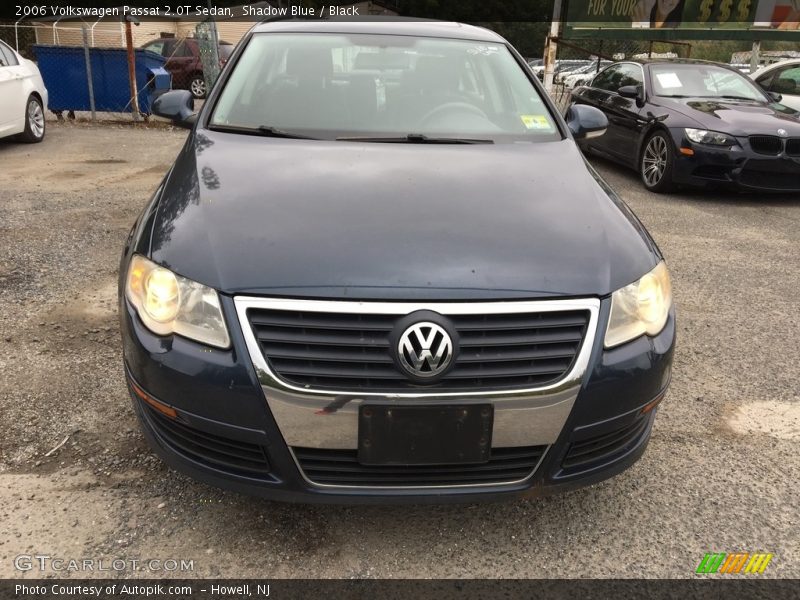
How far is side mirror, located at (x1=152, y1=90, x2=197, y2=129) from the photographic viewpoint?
135 inches

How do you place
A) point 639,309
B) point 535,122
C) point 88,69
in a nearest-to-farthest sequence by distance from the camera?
point 639,309, point 535,122, point 88,69

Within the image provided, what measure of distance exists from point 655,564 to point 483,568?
1.75 feet

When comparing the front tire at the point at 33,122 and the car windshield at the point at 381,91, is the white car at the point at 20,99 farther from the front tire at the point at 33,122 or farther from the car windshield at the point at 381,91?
the car windshield at the point at 381,91

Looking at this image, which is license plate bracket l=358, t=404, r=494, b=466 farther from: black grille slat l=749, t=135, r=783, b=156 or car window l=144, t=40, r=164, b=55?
car window l=144, t=40, r=164, b=55

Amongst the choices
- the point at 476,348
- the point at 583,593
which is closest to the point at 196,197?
the point at 476,348

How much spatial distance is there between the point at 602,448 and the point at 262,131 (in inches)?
70.0

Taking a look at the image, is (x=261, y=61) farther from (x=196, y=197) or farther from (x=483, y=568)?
(x=483, y=568)

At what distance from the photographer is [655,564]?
6.95 feet

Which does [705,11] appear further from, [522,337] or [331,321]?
[331,321]

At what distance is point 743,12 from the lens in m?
14.8

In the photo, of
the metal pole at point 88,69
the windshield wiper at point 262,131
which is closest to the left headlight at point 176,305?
the windshield wiper at point 262,131

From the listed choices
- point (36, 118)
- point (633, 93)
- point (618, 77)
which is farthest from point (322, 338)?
point (36, 118)

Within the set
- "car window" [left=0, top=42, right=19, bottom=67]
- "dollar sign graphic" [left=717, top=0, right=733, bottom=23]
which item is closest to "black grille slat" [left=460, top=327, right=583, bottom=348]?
"car window" [left=0, top=42, right=19, bottom=67]

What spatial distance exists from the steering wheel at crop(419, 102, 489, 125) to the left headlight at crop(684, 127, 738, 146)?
175 inches
